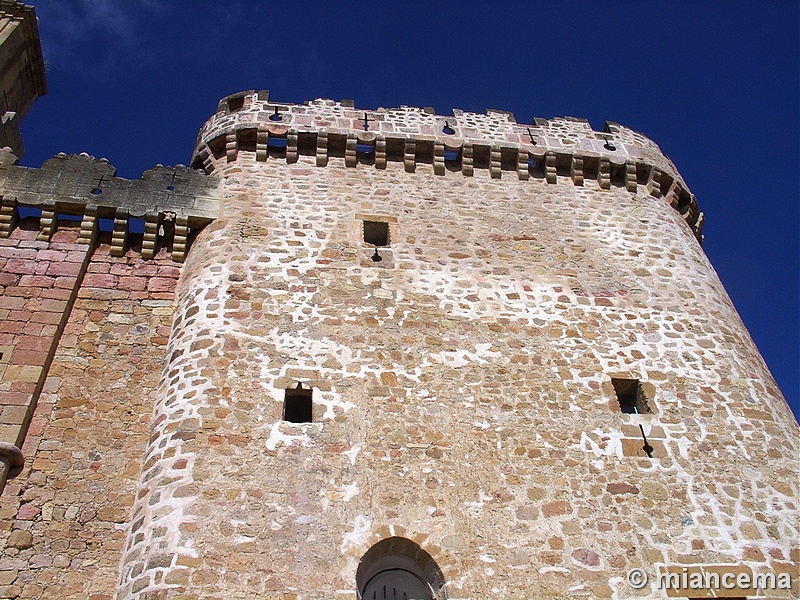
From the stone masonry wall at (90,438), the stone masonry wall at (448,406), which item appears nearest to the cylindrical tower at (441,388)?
the stone masonry wall at (448,406)

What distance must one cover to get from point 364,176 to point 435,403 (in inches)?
146

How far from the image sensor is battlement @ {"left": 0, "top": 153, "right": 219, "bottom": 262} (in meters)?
7.96

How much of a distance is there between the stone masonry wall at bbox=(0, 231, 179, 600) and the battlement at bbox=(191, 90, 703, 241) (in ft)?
7.65

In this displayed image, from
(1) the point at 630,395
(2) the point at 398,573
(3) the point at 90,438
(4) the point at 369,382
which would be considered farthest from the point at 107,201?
(1) the point at 630,395

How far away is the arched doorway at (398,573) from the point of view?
5.63 meters

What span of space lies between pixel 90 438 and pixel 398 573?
3203 millimetres

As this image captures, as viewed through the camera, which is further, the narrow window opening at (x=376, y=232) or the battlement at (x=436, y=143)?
the battlement at (x=436, y=143)

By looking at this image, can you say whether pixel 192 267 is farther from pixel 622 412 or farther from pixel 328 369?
pixel 622 412

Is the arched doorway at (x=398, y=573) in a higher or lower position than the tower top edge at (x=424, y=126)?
lower

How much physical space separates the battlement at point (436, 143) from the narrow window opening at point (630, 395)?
346cm

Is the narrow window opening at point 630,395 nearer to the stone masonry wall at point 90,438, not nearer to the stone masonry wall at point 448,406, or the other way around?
the stone masonry wall at point 448,406

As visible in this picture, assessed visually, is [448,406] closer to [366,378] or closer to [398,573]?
[366,378]

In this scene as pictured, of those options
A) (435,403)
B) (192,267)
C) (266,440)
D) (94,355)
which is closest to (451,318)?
(435,403)

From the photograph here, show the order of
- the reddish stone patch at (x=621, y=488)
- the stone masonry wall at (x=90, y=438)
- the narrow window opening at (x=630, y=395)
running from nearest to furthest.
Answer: the stone masonry wall at (x=90, y=438) → the reddish stone patch at (x=621, y=488) → the narrow window opening at (x=630, y=395)
